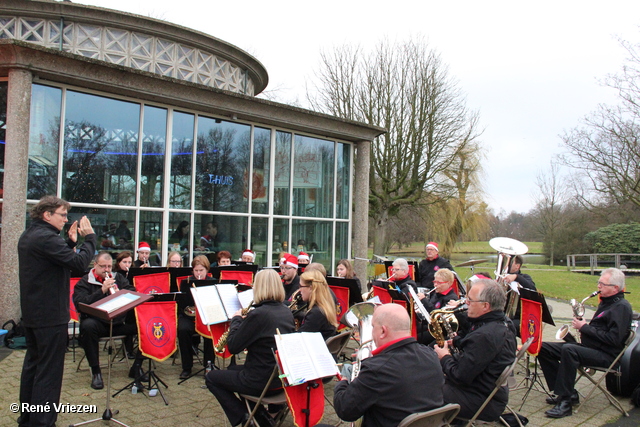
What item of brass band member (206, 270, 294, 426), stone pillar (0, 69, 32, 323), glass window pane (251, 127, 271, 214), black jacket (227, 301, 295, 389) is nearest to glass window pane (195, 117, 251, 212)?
glass window pane (251, 127, 271, 214)

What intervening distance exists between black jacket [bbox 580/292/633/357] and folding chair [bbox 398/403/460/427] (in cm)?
325

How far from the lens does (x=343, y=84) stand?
2239cm

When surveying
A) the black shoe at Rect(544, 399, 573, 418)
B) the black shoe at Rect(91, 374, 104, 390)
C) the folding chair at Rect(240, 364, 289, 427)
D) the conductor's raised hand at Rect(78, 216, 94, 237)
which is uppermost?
the conductor's raised hand at Rect(78, 216, 94, 237)

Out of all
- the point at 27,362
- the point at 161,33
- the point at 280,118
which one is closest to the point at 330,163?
the point at 280,118

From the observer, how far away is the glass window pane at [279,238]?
1088 cm

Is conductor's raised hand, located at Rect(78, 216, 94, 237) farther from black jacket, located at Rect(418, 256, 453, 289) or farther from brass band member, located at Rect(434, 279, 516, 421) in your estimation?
black jacket, located at Rect(418, 256, 453, 289)

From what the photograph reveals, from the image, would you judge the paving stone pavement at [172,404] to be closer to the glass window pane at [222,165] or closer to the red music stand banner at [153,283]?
the red music stand banner at [153,283]

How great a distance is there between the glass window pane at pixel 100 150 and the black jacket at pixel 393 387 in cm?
702

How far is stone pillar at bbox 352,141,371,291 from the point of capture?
12.0 meters

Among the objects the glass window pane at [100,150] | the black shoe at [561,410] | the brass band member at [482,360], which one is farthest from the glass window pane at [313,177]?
the brass band member at [482,360]

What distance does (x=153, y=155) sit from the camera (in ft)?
29.8

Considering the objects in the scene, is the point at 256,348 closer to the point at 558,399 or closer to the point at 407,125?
the point at 558,399

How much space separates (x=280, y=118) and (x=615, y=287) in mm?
7378

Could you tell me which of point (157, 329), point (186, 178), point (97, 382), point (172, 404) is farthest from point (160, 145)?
point (172, 404)
